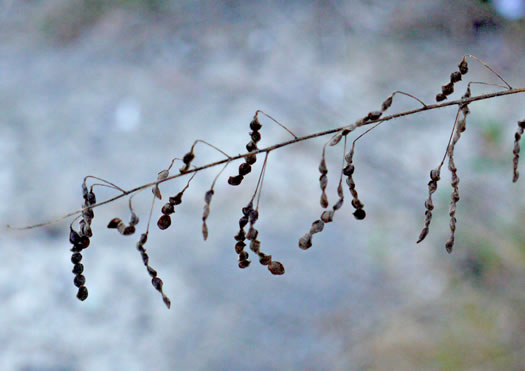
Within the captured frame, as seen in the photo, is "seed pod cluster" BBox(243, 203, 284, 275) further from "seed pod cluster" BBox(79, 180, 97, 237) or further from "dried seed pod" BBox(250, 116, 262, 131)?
"seed pod cluster" BBox(79, 180, 97, 237)

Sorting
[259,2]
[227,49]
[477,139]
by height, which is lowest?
[477,139]

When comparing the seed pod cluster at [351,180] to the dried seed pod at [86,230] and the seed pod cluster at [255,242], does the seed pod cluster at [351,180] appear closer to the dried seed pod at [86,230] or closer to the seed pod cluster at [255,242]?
the seed pod cluster at [255,242]

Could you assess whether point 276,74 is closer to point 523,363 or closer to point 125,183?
point 125,183

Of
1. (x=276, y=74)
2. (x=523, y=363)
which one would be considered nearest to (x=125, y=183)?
(x=276, y=74)

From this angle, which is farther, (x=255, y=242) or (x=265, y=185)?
(x=265, y=185)

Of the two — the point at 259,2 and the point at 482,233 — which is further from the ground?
the point at 259,2

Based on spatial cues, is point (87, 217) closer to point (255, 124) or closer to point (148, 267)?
point (148, 267)

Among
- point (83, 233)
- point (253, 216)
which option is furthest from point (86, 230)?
point (253, 216)

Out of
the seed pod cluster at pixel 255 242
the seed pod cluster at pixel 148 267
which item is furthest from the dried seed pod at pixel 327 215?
the seed pod cluster at pixel 148 267
